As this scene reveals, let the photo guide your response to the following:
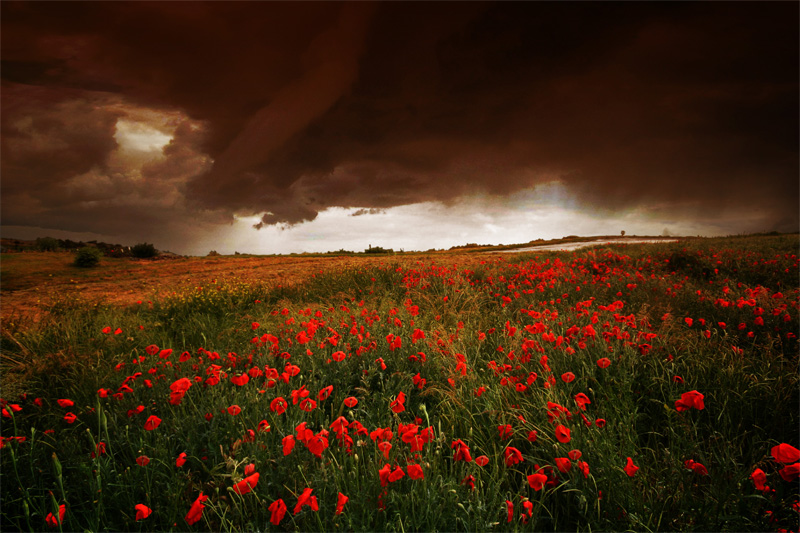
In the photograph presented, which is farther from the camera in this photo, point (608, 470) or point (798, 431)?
point (798, 431)

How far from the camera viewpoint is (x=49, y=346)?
149 inches

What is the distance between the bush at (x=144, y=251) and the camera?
47.1 ft

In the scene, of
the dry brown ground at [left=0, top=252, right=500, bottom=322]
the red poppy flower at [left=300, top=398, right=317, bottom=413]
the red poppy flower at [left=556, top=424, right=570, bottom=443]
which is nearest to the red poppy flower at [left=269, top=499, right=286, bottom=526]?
the red poppy flower at [left=300, top=398, right=317, bottom=413]

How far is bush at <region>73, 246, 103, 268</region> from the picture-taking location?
11.2 metres

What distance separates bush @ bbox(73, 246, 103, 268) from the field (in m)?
9.02

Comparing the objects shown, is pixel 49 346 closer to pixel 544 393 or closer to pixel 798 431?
pixel 544 393

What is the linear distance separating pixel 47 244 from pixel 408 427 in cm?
1791

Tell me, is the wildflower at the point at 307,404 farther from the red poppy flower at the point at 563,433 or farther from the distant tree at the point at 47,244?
the distant tree at the point at 47,244

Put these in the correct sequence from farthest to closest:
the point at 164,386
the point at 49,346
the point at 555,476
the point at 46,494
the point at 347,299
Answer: the point at 347,299, the point at 49,346, the point at 164,386, the point at 46,494, the point at 555,476

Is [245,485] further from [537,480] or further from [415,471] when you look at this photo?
[537,480]

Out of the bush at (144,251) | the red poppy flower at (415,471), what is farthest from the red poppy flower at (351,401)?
the bush at (144,251)

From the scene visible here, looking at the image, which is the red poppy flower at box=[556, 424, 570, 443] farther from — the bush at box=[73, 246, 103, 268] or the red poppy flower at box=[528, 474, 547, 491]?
the bush at box=[73, 246, 103, 268]

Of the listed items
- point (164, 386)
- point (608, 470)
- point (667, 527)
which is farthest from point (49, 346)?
point (667, 527)

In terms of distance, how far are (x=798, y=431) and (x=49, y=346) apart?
675 cm
